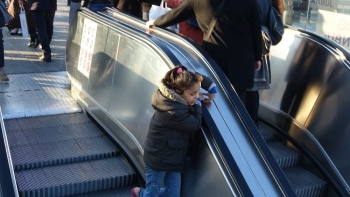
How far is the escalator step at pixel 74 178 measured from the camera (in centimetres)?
392

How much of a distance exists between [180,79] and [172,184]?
80cm

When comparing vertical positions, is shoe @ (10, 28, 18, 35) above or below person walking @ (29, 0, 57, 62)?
below

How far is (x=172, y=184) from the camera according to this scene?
11.6ft

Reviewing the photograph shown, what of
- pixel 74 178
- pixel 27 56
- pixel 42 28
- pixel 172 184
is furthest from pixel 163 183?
pixel 27 56

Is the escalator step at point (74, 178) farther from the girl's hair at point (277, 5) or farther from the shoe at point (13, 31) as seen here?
the shoe at point (13, 31)

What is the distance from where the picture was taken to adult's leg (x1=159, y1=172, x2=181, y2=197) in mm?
3517

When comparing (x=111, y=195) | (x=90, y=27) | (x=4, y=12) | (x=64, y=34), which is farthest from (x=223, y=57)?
(x=64, y=34)

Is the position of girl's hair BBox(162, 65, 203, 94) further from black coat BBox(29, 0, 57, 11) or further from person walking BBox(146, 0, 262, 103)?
black coat BBox(29, 0, 57, 11)

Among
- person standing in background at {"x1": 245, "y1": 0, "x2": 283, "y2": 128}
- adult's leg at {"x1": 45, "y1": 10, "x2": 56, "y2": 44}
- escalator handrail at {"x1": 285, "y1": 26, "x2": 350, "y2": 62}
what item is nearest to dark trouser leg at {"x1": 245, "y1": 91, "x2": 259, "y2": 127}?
person standing in background at {"x1": 245, "y1": 0, "x2": 283, "y2": 128}

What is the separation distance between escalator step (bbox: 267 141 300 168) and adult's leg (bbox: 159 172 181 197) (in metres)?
1.58

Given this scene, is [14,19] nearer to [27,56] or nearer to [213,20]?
[27,56]

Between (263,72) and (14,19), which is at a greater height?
(263,72)

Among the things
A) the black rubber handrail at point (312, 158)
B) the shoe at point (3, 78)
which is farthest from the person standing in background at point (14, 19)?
the black rubber handrail at point (312, 158)

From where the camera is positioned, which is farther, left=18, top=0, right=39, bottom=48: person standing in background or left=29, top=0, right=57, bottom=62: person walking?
left=18, top=0, right=39, bottom=48: person standing in background
